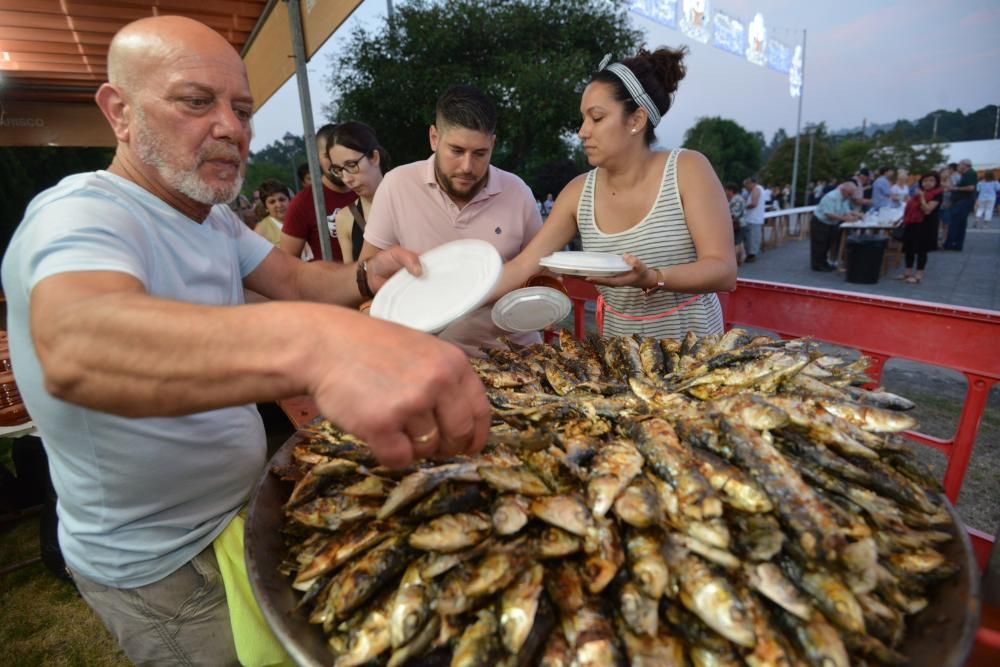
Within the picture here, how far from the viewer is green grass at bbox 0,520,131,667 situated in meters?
3.22

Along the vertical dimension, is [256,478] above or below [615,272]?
below

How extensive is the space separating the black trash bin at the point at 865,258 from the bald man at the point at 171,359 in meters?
13.4

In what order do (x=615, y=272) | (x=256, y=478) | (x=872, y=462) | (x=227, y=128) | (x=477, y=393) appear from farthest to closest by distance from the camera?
1. (x=615, y=272)
2. (x=256, y=478)
3. (x=227, y=128)
4. (x=872, y=462)
5. (x=477, y=393)

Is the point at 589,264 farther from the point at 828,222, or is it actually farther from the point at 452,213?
the point at 828,222

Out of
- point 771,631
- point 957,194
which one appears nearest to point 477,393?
point 771,631

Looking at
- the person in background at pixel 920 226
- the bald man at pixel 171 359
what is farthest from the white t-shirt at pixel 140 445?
the person in background at pixel 920 226

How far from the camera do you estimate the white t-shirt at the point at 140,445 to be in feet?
4.59

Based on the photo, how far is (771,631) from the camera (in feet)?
3.61

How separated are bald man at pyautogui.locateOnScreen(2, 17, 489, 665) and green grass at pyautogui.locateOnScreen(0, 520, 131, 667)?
2.16 m

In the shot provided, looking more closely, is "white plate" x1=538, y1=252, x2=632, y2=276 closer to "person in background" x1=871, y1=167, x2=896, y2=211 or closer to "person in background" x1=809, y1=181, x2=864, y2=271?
"person in background" x1=809, y1=181, x2=864, y2=271

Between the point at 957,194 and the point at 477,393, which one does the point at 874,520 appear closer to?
the point at 477,393

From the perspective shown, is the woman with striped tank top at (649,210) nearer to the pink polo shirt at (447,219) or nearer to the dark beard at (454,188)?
the pink polo shirt at (447,219)

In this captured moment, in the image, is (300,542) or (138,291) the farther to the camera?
(300,542)

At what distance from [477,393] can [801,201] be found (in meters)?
47.4
